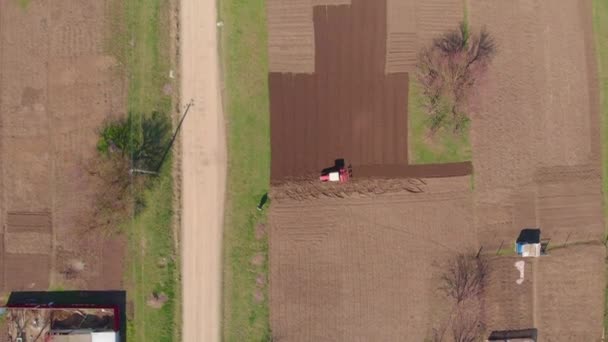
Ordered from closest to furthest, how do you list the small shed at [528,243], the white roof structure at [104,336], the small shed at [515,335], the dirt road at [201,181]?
the white roof structure at [104,336] < the dirt road at [201,181] < the small shed at [528,243] < the small shed at [515,335]

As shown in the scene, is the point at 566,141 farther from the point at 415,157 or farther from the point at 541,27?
the point at 415,157

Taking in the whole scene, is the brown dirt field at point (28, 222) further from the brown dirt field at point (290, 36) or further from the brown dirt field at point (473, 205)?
the brown dirt field at point (290, 36)

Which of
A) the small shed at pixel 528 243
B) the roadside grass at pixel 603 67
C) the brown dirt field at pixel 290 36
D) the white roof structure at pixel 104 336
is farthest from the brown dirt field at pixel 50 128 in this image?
the roadside grass at pixel 603 67

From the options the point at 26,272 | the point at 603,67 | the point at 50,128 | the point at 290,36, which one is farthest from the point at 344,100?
the point at 26,272

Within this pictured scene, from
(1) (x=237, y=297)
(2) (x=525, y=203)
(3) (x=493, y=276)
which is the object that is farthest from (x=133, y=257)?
(2) (x=525, y=203)

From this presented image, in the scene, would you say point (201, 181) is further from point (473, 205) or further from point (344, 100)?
point (473, 205)

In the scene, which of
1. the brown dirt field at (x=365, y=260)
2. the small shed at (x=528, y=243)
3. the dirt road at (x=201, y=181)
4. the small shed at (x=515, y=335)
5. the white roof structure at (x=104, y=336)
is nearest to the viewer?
the white roof structure at (x=104, y=336)

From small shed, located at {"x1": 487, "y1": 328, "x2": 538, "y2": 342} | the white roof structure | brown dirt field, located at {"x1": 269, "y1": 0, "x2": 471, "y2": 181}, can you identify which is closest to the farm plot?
small shed, located at {"x1": 487, "y1": 328, "x2": 538, "y2": 342}
